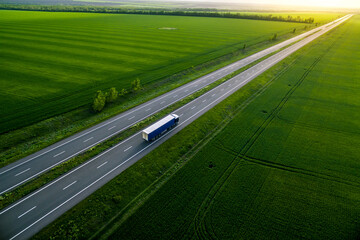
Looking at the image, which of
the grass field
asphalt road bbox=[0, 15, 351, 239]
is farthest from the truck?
the grass field

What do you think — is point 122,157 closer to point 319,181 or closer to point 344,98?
point 319,181

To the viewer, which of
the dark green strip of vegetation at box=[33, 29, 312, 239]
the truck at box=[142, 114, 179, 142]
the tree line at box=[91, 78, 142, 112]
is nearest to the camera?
the dark green strip of vegetation at box=[33, 29, 312, 239]

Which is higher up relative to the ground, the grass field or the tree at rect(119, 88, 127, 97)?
the tree at rect(119, 88, 127, 97)

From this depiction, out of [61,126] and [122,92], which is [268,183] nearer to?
[61,126]

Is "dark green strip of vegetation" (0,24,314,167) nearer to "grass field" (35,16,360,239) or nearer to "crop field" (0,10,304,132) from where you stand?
"crop field" (0,10,304,132)

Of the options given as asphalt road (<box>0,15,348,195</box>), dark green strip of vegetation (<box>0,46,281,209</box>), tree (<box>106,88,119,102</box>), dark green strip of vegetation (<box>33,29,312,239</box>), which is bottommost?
dark green strip of vegetation (<box>33,29,312,239</box>)
